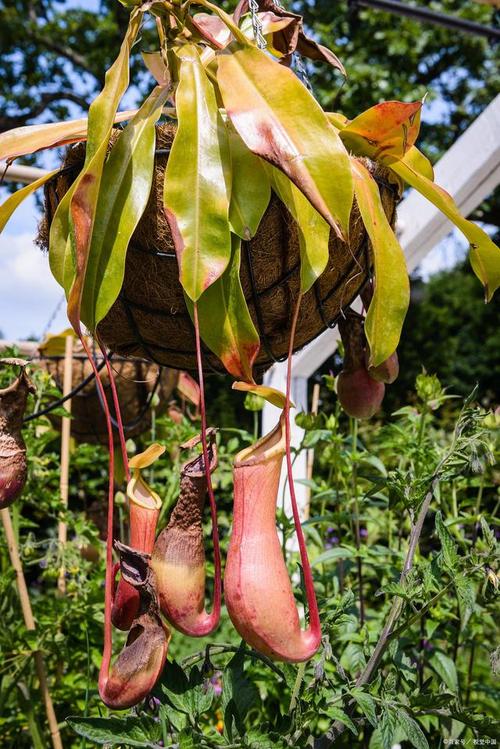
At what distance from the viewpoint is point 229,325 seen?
23.9 inches

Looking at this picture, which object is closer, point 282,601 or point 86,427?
point 282,601

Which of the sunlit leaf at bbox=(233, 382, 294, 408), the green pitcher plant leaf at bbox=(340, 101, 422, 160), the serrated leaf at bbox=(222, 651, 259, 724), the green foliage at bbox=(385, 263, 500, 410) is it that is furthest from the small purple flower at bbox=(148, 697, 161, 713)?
the green foliage at bbox=(385, 263, 500, 410)

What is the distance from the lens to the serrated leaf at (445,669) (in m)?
1.21

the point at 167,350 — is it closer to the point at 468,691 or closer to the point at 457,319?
the point at 468,691

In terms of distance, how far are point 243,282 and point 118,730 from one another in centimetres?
45

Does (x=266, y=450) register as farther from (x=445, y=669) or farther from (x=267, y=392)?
(x=445, y=669)

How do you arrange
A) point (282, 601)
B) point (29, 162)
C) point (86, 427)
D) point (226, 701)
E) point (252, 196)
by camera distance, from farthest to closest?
point (29, 162)
point (86, 427)
point (226, 701)
point (252, 196)
point (282, 601)

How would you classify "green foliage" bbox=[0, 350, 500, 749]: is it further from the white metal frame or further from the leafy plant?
the white metal frame

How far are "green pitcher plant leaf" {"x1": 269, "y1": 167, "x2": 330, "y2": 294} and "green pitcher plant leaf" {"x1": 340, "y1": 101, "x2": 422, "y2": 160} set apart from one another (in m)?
0.13

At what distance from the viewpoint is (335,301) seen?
780 mm

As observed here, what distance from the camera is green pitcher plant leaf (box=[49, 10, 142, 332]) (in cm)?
57

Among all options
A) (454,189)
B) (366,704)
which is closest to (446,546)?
(366,704)

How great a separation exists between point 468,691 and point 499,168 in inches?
42.9

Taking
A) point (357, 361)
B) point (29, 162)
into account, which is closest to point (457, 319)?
point (29, 162)
